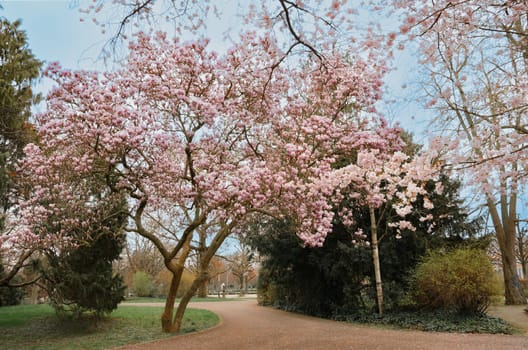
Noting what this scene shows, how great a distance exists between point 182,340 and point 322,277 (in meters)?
6.22

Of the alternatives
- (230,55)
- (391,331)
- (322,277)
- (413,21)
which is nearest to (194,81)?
(230,55)

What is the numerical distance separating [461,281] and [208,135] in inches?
291

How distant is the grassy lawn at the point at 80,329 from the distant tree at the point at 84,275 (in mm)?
586

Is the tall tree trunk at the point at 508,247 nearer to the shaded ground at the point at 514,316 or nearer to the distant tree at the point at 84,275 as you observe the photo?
the shaded ground at the point at 514,316

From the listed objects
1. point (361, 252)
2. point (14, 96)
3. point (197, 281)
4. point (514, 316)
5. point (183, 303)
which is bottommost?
point (514, 316)

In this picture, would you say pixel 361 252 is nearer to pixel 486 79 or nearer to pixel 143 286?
pixel 486 79

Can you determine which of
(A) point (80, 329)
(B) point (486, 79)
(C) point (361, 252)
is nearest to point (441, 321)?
(C) point (361, 252)

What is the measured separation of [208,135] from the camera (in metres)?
8.95

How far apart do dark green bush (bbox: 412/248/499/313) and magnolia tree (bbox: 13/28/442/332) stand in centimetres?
299

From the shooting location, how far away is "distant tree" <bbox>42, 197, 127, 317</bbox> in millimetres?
10469

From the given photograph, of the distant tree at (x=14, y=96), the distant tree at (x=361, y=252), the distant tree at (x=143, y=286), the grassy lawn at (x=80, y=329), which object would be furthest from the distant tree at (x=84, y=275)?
the distant tree at (x=143, y=286)

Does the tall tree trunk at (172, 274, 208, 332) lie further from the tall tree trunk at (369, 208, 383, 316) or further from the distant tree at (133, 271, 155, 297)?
the distant tree at (133, 271, 155, 297)

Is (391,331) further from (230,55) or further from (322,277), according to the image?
(230,55)

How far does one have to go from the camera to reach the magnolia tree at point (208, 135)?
7641mm
